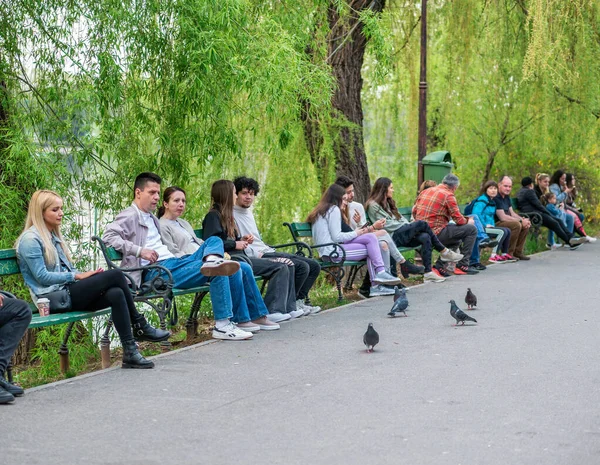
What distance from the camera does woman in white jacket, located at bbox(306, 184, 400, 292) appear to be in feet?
38.5

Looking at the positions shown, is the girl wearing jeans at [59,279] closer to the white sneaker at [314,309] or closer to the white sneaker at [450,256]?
the white sneaker at [314,309]

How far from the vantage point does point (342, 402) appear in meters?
6.50

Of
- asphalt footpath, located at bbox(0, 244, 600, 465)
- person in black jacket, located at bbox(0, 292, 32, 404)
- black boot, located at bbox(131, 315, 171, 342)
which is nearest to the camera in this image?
asphalt footpath, located at bbox(0, 244, 600, 465)

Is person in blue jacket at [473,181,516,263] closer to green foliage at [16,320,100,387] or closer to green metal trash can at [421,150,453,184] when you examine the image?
green metal trash can at [421,150,453,184]

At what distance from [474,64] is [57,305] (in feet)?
41.6

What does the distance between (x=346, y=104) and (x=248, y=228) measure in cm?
450

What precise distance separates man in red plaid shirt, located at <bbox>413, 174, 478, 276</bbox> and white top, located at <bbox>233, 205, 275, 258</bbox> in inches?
164

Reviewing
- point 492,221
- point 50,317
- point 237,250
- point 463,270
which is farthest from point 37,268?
point 492,221

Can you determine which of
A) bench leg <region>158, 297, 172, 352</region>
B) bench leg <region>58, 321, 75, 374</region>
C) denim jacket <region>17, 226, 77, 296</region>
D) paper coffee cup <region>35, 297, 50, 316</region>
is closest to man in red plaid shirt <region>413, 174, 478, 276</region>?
bench leg <region>158, 297, 172, 352</region>

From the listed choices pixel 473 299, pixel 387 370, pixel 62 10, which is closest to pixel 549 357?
pixel 387 370

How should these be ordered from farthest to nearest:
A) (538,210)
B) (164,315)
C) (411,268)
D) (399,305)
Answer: (538,210) < (411,268) < (399,305) < (164,315)

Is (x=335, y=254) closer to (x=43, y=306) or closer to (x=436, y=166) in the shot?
(x=436, y=166)

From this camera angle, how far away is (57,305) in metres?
7.55

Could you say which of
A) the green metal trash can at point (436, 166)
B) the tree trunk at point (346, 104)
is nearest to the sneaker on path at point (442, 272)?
the tree trunk at point (346, 104)
